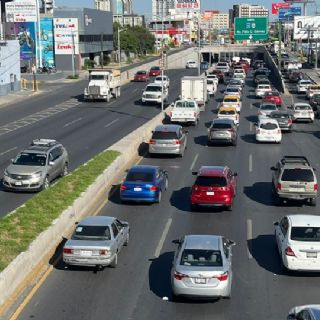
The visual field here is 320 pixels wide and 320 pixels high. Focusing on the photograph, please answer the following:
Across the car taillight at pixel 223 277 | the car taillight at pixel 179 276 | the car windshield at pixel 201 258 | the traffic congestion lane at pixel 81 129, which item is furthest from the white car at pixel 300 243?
the traffic congestion lane at pixel 81 129

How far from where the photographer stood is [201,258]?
16.9 metres

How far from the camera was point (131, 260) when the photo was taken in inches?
787

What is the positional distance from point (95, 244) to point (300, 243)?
5379mm

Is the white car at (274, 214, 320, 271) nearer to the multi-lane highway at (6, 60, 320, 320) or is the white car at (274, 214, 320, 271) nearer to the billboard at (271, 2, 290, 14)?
the multi-lane highway at (6, 60, 320, 320)

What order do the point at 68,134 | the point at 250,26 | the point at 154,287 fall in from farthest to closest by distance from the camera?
the point at 250,26 < the point at 68,134 < the point at 154,287

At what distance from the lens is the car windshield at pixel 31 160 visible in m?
29.3

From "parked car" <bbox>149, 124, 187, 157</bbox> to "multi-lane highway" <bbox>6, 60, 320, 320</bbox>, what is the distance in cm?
57

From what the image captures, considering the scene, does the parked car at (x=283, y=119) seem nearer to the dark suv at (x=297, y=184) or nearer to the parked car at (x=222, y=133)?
the parked car at (x=222, y=133)

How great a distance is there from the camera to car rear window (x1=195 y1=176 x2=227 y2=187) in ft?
83.7

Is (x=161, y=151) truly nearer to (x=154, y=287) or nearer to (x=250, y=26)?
(x=154, y=287)

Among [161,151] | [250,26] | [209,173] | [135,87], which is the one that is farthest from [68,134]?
[250,26]

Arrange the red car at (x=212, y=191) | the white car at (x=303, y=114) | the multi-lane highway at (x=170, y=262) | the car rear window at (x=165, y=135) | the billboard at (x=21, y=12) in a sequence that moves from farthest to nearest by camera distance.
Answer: the billboard at (x=21, y=12), the white car at (x=303, y=114), the car rear window at (x=165, y=135), the red car at (x=212, y=191), the multi-lane highway at (x=170, y=262)

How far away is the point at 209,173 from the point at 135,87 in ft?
207

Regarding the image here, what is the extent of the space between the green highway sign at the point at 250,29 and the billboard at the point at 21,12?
29.4 meters
